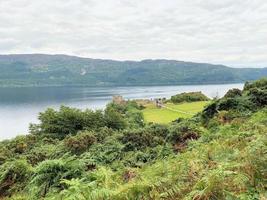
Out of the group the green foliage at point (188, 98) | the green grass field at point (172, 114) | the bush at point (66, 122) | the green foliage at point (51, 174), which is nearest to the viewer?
the green foliage at point (51, 174)

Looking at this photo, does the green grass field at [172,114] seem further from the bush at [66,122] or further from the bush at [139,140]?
the bush at [139,140]

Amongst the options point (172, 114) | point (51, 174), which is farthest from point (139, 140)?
point (172, 114)

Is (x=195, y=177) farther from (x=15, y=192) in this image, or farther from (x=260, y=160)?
(x=15, y=192)

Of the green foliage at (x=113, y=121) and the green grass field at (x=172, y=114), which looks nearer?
the green foliage at (x=113, y=121)

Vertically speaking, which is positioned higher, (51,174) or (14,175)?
(51,174)

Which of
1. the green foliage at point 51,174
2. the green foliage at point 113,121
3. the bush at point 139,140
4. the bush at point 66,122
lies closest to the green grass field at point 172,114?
the green foliage at point 113,121

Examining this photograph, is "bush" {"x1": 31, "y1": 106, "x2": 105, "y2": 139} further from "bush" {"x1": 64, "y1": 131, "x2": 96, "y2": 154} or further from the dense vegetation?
"bush" {"x1": 64, "y1": 131, "x2": 96, "y2": 154}

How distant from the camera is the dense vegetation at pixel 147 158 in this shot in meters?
5.93

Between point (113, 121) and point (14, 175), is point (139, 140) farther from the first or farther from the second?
point (113, 121)

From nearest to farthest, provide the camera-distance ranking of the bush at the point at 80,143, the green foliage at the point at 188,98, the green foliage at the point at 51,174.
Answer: the green foliage at the point at 51,174
the bush at the point at 80,143
the green foliage at the point at 188,98

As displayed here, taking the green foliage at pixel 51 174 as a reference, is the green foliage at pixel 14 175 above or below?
below

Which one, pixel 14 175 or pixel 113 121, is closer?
pixel 14 175

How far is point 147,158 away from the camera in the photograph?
43.2 ft

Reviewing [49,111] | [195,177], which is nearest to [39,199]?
[195,177]
